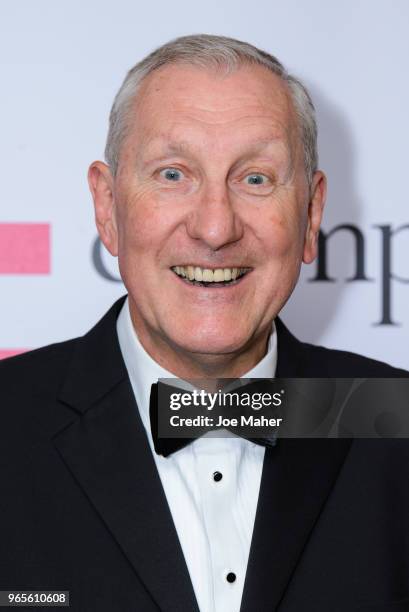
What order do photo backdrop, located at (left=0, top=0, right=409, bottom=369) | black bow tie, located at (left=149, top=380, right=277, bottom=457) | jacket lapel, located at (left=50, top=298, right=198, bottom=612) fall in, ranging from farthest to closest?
photo backdrop, located at (left=0, top=0, right=409, bottom=369), black bow tie, located at (left=149, top=380, right=277, bottom=457), jacket lapel, located at (left=50, top=298, right=198, bottom=612)

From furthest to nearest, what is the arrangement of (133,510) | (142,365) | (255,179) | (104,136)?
(104,136)
(142,365)
(255,179)
(133,510)

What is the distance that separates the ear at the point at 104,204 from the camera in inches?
74.1

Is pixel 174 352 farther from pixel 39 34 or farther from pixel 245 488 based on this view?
pixel 39 34

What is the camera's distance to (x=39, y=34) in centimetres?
222

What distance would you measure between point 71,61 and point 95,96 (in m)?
0.10

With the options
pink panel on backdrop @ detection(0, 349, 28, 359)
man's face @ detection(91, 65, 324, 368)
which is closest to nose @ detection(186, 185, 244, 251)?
man's face @ detection(91, 65, 324, 368)

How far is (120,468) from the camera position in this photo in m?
1.67

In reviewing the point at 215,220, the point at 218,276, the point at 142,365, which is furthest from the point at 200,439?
the point at 215,220

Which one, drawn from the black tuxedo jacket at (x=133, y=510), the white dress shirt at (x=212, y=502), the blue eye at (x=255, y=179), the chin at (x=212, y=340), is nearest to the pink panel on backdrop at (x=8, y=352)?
the black tuxedo jacket at (x=133, y=510)

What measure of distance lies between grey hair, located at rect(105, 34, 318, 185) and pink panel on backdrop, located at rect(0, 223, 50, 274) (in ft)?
1.39

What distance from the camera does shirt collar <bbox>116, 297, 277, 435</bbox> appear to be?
71.1 inches

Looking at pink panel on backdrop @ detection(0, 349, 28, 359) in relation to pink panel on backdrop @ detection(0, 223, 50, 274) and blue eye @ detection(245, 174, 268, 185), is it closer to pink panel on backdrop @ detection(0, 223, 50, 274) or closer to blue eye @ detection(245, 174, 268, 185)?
pink panel on backdrop @ detection(0, 223, 50, 274)

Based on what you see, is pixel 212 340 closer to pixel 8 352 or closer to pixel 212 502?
pixel 212 502

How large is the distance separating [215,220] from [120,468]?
0.44m
